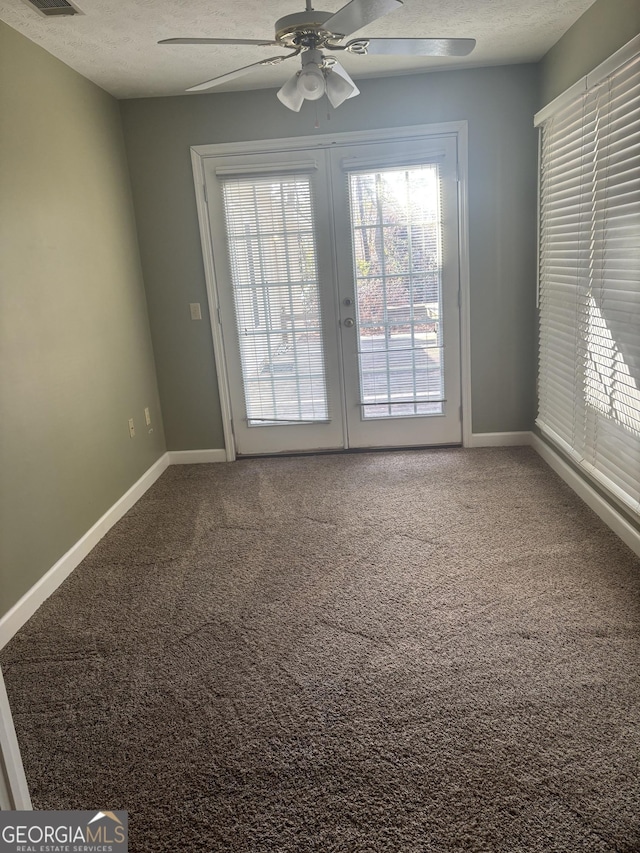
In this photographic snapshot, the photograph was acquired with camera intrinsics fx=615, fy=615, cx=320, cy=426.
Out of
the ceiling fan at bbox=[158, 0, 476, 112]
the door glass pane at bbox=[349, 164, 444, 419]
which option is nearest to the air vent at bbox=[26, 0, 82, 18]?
the ceiling fan at bbox=[158, 0, 476, 112]

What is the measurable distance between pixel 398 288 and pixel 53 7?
8.08 ft

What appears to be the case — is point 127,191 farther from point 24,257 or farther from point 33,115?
point 24,257

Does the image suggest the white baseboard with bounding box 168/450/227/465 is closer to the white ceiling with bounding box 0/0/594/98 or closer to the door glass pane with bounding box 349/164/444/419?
the door glass pane with bounding box 349/164/444/419

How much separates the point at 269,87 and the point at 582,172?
2.07 metres

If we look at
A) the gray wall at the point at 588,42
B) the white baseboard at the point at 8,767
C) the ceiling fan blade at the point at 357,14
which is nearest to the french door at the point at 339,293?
the gray wall at the point at 588,42

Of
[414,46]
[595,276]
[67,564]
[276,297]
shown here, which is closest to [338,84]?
[414,46]

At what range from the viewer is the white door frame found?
4.01m

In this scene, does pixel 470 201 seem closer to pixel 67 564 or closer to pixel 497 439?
pixel 497 439

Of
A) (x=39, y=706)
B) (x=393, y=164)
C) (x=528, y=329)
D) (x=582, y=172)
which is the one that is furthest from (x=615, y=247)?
(x=39, y=706)

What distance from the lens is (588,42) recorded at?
9.97ft

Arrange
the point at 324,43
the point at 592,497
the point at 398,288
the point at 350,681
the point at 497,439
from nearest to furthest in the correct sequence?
the point at 350,681 → the point at 324,43 → the point at 592,497 → the point at 398,288 → the point at 497,439

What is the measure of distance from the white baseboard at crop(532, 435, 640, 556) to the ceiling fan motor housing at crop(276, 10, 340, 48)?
2.42m

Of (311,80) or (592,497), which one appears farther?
(592,497)

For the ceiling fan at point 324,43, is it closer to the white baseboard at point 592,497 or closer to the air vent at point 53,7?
the air vent at point 53,7
